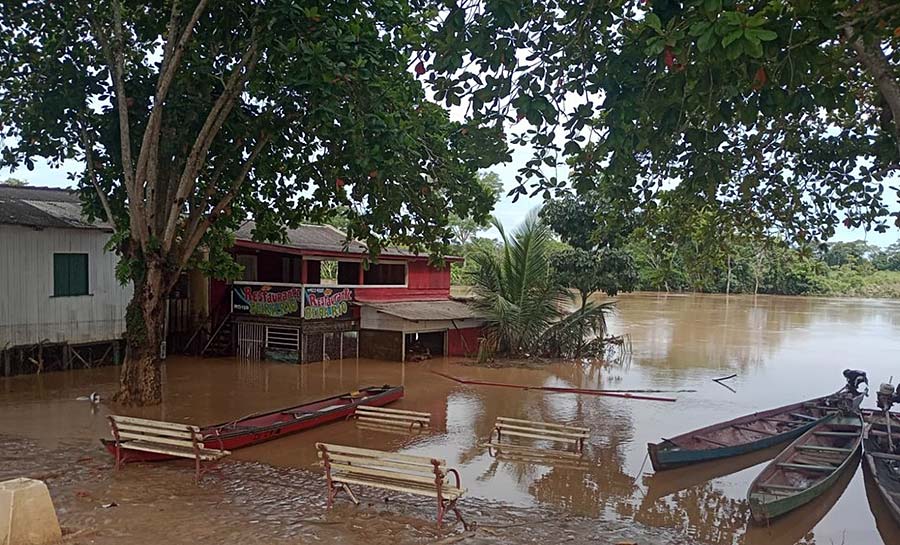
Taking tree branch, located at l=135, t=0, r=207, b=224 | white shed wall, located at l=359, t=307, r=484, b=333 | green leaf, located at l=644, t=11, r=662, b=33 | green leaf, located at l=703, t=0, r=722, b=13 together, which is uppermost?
tree branch, located at l=135, t=0, r=207, b=224

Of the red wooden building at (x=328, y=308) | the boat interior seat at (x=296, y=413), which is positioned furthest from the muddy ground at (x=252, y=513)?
the red wooden building at (x=328, y=308)

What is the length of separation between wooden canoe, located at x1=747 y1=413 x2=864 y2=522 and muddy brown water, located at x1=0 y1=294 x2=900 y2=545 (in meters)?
0.32

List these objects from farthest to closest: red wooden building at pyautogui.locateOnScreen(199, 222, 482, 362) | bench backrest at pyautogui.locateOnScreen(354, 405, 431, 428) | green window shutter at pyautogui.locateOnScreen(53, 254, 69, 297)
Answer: red wooden building at pyautogui.locateOnScreen(199, 222, 482, 362) < green window shutter at pyautogui.locateOnScreen(53, 254, 69, 297) < bench backrest at pyautogui.locateOnScreen(354, 405, 431, 428)

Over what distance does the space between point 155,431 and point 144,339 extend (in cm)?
481

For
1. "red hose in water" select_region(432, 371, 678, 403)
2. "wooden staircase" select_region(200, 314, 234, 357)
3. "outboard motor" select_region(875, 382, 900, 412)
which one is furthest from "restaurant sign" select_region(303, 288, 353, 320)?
"outboard motor" select_region(875, 382, 900, 412)

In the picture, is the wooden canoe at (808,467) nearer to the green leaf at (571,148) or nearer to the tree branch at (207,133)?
the green leaf at (571,148)

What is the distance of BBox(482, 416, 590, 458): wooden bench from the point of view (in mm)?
10742

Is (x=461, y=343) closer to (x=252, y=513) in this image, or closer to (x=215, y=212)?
(x=215, y=212)

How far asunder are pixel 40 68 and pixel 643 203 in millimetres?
11136

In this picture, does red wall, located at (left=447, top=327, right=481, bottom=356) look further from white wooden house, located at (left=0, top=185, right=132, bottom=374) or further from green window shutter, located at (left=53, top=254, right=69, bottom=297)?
green window shutter, located at (left=53, top=254, right=69, bottom=297)

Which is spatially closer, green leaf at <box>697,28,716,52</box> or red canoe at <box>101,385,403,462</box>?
green leaf at <box>697,28,716,52</box>

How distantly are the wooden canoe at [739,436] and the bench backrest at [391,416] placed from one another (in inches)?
164

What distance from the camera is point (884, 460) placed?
975 cm

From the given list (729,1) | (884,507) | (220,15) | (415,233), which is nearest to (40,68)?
(220,15)
